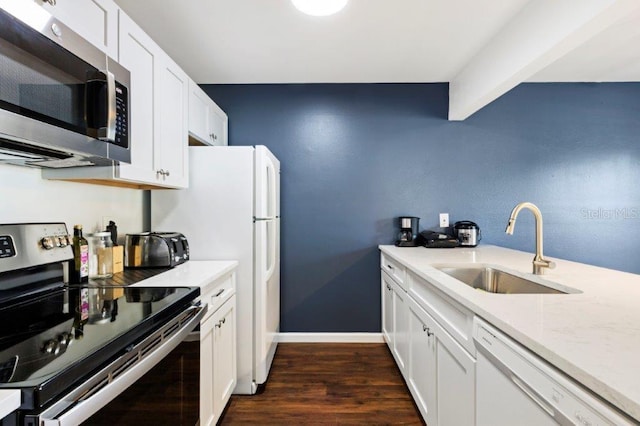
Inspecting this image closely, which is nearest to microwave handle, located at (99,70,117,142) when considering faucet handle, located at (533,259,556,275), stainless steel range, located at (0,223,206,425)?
stainless steel range, located at (0,223,206,425)

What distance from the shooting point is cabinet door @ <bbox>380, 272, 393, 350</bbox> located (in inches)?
103

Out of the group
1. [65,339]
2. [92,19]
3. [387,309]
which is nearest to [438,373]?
[387,309]

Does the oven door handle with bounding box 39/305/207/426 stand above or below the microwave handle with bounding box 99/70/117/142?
below

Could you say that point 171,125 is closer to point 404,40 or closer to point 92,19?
point 92,19

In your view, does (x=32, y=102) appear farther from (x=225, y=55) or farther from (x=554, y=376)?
(x=225, y=55)

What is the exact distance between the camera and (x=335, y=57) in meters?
2.50

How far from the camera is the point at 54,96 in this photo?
1.01 meters

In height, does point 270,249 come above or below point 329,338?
above

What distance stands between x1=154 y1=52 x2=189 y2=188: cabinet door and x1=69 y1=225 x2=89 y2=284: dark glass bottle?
0.43 metres

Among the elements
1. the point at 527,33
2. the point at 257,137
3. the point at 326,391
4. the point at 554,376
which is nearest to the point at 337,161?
the point at 257,137

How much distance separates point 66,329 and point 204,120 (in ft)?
5.96

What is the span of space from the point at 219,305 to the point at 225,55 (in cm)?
183

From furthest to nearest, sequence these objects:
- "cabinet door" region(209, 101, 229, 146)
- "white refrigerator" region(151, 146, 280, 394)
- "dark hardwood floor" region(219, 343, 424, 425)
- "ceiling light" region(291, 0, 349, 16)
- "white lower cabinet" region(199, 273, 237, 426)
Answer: "cabinet door" region(209, 101, 229, 146) < "white refrigerator" region(151, 146, 280, 394) < "dark hardwood floor" region(219, 343, 424, 425) < "ceiling light" region(291, 0, 349, 16) < "white lower cabinet" region(199, 273, 237, 426)

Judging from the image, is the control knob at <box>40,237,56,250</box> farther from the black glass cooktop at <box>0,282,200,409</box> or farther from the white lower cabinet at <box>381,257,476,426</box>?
the white lower cabinet at <box>381,257,476,426</box>
